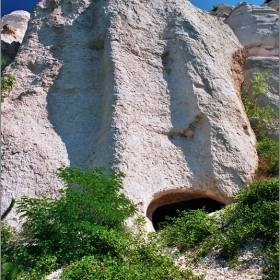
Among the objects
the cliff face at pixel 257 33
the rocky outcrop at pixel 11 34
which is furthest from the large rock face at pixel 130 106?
the cliff face at pixel 257 33

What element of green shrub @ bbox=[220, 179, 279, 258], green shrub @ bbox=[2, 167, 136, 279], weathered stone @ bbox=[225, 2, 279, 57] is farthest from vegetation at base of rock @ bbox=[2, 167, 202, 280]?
weathered stone @ bbox=[225, 2, 279, 57]

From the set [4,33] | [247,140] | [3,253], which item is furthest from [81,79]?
A: [4,33]

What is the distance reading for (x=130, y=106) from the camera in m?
7.56

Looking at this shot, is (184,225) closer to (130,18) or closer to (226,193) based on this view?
(226,193)

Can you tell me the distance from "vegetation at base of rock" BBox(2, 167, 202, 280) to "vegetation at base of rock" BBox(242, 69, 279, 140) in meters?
5.45

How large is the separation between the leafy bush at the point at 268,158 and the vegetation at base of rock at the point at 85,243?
3.25 m

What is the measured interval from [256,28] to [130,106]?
320 inches

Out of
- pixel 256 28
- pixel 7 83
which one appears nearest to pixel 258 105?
pixel 256 28

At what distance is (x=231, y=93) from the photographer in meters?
8.45

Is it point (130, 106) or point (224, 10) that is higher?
point (224, 10)

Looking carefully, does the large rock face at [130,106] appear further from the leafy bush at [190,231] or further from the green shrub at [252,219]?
the green shrub at [252,219]

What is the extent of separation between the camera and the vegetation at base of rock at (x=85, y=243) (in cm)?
450

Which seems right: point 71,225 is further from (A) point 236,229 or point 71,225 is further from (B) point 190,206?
(B) point 190,206

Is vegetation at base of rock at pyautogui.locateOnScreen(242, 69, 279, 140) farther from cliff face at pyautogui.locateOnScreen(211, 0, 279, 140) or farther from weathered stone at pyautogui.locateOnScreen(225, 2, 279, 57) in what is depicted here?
weathered stone at pyautogui.locateOnScreen(225, 2, 279, 57)
